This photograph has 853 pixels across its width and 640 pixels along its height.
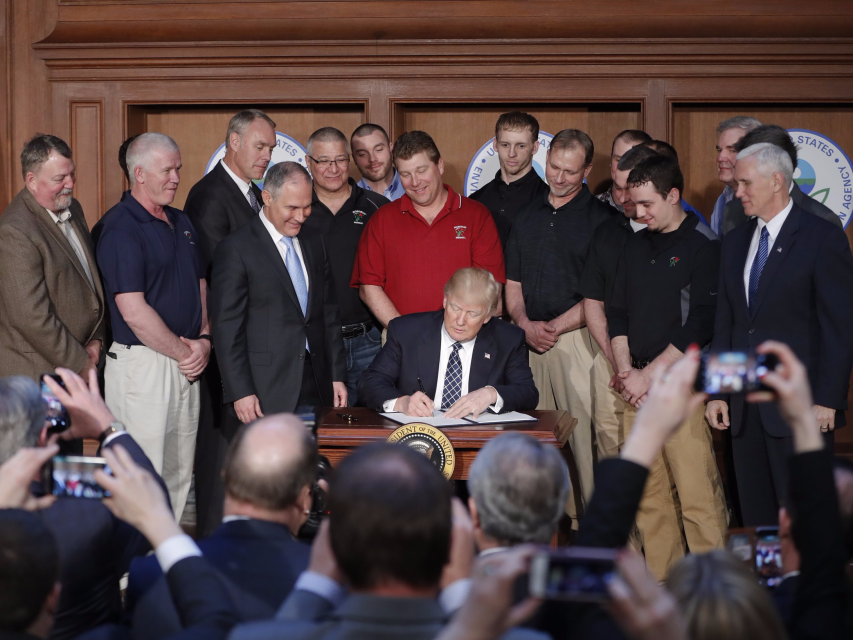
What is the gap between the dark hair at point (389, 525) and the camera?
4.54 ft

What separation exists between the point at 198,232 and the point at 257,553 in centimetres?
297

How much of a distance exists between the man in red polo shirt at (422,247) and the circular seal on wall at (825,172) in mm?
2139

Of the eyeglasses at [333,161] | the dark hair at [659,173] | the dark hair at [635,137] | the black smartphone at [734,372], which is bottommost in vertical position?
the black smartphone at [734,372]

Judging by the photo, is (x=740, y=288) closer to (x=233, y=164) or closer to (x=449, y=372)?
(x=449, y=372)

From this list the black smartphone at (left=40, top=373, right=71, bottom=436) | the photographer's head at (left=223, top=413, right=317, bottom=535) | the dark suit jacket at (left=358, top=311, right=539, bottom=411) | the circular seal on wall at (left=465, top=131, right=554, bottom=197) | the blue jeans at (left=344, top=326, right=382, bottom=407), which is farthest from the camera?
the circular seal on wall at (left=465, top=131, right=554, bottom=197)

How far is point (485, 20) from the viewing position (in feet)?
18.4

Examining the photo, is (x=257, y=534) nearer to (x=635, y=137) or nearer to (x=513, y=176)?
(x=513, y=176)

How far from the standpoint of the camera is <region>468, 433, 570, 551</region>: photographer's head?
1.83 meters

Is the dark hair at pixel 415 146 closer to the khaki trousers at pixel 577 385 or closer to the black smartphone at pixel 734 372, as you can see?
the khaki trousers at pixel 577 385

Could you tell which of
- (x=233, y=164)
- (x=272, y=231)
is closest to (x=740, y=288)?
(x=272, y=231)

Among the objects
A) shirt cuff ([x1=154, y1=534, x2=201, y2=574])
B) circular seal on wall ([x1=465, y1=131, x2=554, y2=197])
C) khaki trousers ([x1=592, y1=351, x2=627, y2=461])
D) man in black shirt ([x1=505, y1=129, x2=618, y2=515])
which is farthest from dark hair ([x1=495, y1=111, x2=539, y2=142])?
shirt cuff ([x1=154, y1=534, x2=201, y2=574])

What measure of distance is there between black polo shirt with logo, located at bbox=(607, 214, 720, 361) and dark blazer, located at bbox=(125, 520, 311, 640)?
256cm

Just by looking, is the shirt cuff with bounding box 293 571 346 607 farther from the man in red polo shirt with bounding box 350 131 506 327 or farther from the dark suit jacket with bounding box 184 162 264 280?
the dark suit jacket with bounding box 184 162 264 280

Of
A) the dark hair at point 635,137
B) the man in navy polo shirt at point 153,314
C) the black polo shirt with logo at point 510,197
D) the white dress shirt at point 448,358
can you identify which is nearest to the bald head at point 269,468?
the white dress shirt at point 448,358
